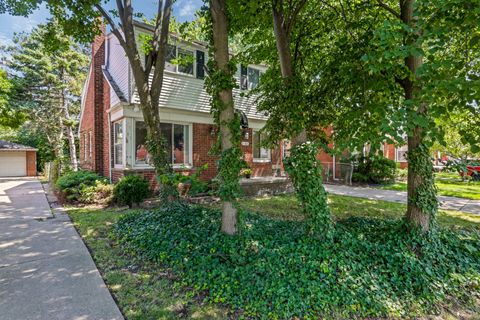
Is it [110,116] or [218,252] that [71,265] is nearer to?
[218,252]

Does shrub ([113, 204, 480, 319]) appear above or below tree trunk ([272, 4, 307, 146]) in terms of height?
below

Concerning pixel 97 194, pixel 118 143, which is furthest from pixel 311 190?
pixel 118 143

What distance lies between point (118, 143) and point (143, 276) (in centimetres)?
755

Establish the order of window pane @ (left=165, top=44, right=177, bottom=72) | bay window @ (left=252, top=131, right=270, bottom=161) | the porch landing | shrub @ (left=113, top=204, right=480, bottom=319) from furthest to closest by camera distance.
Result: bay window @ (left=252, top=131, right=270, bottom=161) → the porch landing → window pane @ (left=165, top=44, right=177, bottom=72) → shrub @ (left=113, top=204, right=480, bottom=319)

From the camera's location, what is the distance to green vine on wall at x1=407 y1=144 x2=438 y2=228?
4.30 metres

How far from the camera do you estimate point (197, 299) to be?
3154 mm

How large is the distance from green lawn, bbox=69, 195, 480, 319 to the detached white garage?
2112 centimetres

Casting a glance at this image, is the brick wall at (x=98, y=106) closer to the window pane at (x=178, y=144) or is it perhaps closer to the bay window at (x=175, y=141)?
the bay window at (x=175, y=141)

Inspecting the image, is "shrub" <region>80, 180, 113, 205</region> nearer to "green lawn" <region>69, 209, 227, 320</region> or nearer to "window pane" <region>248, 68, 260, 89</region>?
"green lawn" <region>69, 209, 227, 320</region>

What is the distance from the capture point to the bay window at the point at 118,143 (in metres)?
9.75

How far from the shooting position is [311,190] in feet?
13.5

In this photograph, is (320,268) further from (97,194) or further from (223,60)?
(97,194)

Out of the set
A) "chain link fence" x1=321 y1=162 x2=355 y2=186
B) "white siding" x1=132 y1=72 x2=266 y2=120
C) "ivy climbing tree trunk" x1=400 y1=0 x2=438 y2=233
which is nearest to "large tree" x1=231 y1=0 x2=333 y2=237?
"ivy climbing tree trunk" x1=400 y1=0 x2=438 y2=233

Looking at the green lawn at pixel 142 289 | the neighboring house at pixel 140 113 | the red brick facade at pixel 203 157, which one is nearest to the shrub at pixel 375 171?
the red brick facade at pixel 203 157
